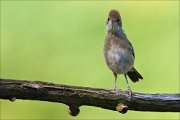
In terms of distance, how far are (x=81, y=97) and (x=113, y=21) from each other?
0.52 meters

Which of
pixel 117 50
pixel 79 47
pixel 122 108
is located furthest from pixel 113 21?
pixel 79 47

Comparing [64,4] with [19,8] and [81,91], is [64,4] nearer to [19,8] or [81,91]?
[19,8]

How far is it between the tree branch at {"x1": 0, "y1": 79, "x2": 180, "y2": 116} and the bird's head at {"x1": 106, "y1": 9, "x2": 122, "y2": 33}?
1.32ft

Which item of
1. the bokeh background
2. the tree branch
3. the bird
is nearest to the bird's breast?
the bird

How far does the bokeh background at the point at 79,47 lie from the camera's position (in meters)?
6.22

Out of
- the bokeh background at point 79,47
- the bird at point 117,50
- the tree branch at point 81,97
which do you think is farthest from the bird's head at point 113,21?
the bokeh background at point 79,47

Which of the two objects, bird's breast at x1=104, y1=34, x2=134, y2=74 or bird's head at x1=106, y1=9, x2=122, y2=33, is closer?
bird's head at x1=106, y1=9, x2=122, y2=33

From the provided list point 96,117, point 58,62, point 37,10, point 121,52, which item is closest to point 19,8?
point 37,10

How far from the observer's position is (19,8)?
26.7 ft

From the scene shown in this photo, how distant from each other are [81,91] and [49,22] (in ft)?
14.6

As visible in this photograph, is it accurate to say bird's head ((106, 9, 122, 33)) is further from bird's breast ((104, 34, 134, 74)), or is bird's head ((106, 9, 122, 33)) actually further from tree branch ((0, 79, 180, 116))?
tree branch ((0, 79, 180, 116))

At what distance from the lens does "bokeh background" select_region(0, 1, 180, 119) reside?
20.4ft

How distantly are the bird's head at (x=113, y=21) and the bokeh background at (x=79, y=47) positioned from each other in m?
2.17

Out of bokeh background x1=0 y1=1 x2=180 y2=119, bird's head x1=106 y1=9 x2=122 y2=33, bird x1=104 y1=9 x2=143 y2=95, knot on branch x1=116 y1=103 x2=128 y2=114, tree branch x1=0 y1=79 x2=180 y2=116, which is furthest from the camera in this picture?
bokeh background x1=0 y1=1 x2=180 y2=119
